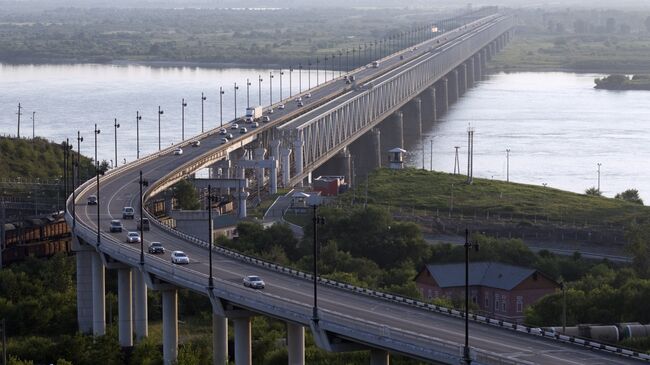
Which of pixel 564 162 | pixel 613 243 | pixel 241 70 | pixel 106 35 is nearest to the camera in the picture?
pixel 613 243

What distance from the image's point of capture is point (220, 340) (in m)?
27.2

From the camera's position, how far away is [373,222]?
4247 centimetres

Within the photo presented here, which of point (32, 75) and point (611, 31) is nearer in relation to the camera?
point (32, 75)

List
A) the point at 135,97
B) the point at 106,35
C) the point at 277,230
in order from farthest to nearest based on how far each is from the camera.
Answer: the point at 106,35 < the point at 135,97 < the point at 277,230

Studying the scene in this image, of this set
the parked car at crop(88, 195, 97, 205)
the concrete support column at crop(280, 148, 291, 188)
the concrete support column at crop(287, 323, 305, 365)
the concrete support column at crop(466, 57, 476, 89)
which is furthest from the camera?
the concrete support column at crop(466, 57, 476, 89)

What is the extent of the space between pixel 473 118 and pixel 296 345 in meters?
64.4

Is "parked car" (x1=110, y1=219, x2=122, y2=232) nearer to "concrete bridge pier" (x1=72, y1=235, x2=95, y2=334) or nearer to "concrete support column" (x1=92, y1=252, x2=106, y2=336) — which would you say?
"concrete bridge pier" (x1=72, y1=235, x2=95, y2=334)

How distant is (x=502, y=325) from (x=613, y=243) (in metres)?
23.6

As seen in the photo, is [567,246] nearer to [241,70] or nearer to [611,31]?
[241,70]

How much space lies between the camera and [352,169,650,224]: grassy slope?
50938mm

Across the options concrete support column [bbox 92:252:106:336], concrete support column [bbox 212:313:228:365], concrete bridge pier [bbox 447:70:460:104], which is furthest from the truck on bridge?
concrete bridge pier [bbox 447:70:460:104]

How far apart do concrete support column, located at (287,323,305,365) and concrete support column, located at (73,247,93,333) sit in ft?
32.7

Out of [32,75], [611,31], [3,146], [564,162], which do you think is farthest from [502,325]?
[611,31]

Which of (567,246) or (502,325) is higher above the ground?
(502,325)
